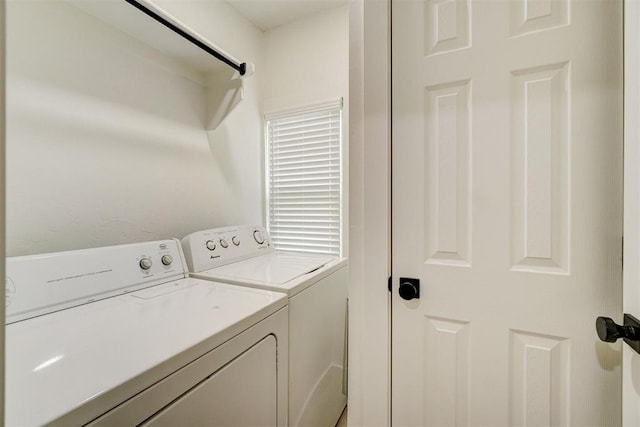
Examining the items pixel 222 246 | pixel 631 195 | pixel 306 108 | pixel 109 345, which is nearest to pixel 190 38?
pixel 306 108

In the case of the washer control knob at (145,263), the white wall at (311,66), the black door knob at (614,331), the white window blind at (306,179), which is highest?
the white wall at (311,66)

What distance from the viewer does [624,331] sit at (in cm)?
62

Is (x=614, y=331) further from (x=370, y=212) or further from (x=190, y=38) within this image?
(x=190, y=38)

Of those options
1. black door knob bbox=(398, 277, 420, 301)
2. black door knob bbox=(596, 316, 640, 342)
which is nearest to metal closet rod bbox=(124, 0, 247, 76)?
black door knob bbox=(398, 277, 420, 301)

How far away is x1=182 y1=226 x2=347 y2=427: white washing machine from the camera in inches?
46.2

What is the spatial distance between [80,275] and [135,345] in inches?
19.9

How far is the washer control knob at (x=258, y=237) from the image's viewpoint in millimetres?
1883

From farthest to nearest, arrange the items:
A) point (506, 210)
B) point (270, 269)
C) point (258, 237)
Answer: point (258, 237)
point (270, 269)
point (506, 210)

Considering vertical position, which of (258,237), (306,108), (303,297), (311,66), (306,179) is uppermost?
(311,66)

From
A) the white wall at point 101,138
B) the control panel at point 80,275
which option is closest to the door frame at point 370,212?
the control panel at point 80,275

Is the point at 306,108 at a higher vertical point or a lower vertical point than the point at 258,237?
higher

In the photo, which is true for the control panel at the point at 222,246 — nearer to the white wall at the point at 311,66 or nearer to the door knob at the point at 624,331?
the white wall at the point at 311,66

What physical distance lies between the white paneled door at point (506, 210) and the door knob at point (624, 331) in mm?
114

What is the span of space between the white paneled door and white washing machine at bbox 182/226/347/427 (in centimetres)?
41
